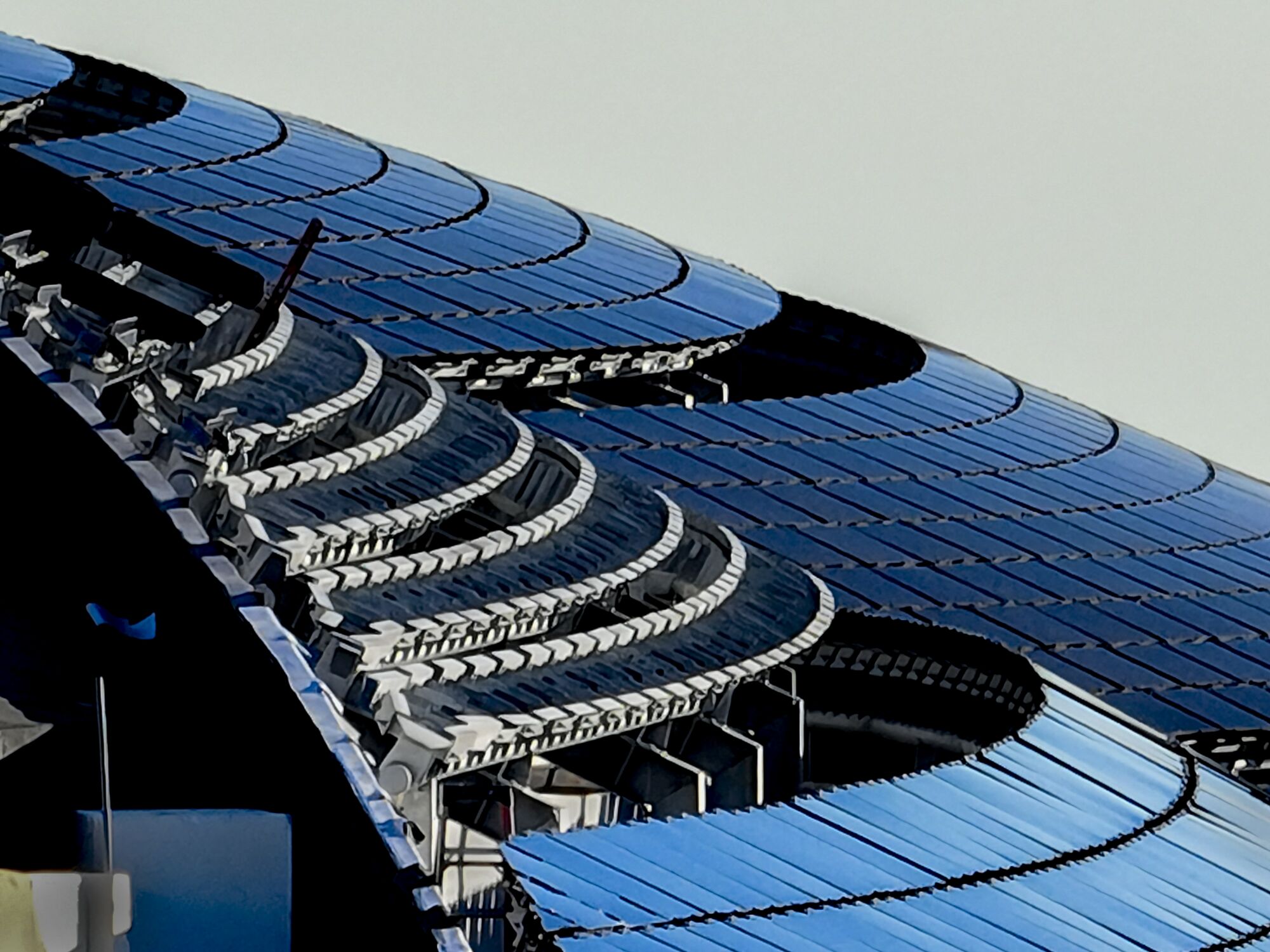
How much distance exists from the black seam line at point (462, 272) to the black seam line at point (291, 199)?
3664 millimetres

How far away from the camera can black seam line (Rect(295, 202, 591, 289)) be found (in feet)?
184

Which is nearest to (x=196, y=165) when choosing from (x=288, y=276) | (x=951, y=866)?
(x=288, y=276)

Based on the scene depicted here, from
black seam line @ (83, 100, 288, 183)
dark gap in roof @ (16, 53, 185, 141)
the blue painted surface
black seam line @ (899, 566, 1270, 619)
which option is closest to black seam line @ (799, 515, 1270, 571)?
black seam line @ (899, 566, 1270, 619)

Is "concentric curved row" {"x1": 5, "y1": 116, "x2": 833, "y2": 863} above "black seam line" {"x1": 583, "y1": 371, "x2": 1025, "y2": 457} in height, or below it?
above

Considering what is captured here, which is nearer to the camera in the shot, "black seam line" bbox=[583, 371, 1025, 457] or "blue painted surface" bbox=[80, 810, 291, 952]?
"blue painted surface" bbox=[80, 810, 291, 952]

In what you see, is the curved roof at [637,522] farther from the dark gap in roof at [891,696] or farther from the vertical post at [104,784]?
Answer: the vertical post at [104,784]

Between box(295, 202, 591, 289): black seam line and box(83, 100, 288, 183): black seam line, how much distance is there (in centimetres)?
566

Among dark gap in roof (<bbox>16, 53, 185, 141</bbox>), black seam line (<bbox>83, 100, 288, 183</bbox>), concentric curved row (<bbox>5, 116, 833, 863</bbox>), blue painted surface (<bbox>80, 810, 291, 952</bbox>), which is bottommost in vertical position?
dark gap in roof (<bbox>16, 53, 185, 141</bbox>)

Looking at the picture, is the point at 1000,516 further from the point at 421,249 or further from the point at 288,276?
the point at 288,276

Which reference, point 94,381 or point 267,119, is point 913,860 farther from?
point 267,119

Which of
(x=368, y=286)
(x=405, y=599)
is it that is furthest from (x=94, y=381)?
(x=368, y=286)

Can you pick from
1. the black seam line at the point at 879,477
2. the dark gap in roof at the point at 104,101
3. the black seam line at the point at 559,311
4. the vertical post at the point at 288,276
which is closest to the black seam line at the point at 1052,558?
the black seam line at the point at 879,477

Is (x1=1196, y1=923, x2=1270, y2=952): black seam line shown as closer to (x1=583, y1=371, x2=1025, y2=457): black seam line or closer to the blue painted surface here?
the blue painted surface

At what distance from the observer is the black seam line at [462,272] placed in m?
55.9
